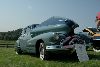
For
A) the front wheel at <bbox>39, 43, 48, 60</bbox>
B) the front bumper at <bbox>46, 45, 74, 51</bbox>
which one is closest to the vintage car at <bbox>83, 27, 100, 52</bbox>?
the front wheel at <bbox>39, 43, 48, 60</bbox>

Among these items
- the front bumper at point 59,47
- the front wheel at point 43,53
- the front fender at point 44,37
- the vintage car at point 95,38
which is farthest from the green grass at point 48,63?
the vintage car at point 95,38

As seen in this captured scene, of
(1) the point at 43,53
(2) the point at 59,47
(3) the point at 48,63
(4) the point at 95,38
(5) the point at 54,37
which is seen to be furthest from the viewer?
(4) the point at 95,38

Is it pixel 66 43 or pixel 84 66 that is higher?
pixel 66 43

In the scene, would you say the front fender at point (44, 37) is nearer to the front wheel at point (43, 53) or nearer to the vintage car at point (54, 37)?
the vintage car at point (54, 37)

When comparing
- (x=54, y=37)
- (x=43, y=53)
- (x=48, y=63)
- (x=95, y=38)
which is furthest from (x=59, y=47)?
(x=95, y=38)

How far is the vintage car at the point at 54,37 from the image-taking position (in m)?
11.3

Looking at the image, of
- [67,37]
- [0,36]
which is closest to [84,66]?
[67,37]

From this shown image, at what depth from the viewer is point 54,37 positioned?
37.5ft

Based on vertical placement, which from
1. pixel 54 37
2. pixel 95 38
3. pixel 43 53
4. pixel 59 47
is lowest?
pixel 43 53

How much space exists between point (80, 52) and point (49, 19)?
2601mm

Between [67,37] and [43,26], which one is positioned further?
[43,26]

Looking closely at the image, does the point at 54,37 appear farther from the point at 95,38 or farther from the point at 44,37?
the point at 95,38

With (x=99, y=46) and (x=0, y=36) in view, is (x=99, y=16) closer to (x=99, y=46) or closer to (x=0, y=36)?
(x=99, y=46)

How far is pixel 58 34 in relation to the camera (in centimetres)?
1156
